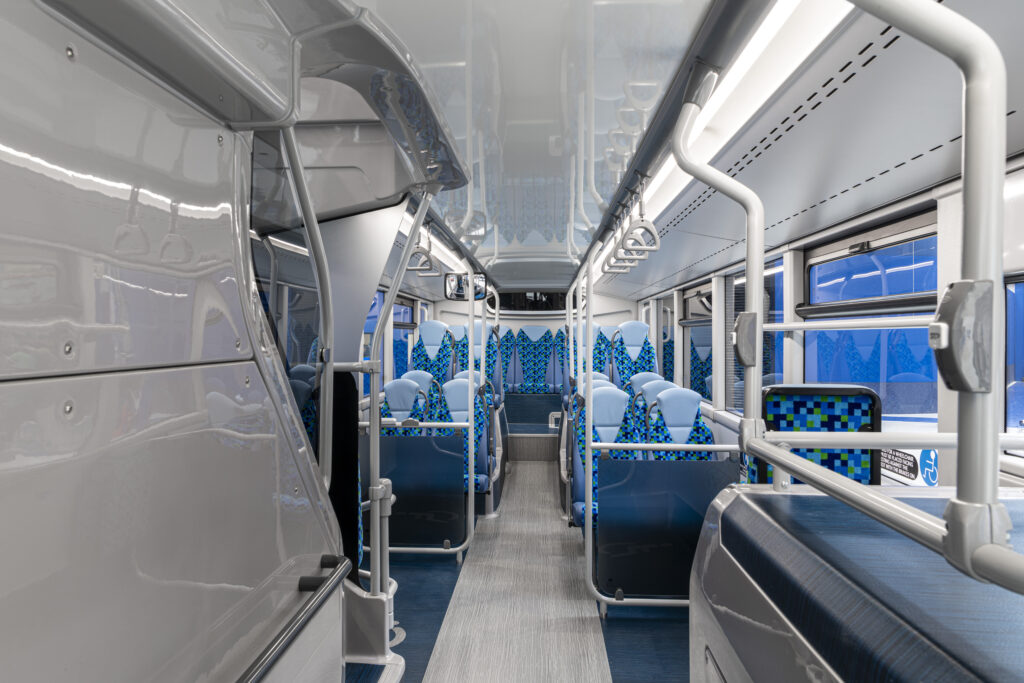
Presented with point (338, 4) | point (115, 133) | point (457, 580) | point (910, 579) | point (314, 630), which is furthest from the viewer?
point (457, 580)

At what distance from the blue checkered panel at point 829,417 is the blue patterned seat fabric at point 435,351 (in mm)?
3168

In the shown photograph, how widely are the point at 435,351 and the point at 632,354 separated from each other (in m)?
2.62

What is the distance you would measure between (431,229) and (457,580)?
92.4 inches

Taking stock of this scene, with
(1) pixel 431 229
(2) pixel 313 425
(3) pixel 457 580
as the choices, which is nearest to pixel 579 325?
(1) pixel 431 229

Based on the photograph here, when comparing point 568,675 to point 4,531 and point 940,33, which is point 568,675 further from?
point 940,33

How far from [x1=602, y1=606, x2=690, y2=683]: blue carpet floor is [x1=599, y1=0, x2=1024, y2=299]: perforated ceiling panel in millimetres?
2056

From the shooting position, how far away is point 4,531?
1.57 feet

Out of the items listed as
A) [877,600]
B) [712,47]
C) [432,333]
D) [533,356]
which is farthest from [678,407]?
[533,356]

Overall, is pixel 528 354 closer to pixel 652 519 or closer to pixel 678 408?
pixel 678 408

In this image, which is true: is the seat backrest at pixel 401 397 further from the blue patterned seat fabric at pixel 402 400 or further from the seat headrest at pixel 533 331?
the seat headrest at pixel 533 331

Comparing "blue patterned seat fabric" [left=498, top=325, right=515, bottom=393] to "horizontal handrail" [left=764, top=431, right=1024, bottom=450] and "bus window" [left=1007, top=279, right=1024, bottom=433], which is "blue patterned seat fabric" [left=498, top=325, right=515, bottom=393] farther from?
"horizontal handrail" [left=764, top=431, right=1024, bottom=450]

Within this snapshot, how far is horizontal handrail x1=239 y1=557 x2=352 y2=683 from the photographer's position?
824mm

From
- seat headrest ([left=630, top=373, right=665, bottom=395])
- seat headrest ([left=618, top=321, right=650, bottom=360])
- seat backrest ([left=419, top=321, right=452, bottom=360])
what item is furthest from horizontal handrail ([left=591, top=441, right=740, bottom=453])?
seat headrest ([left=618, top=321, right=650, bottom=360])

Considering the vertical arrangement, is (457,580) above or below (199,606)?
below
